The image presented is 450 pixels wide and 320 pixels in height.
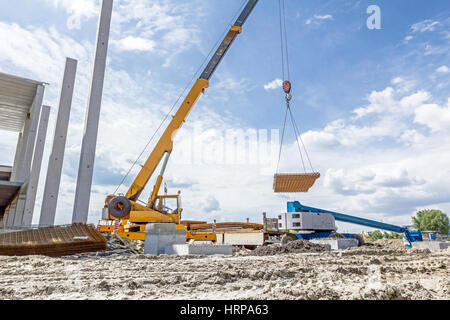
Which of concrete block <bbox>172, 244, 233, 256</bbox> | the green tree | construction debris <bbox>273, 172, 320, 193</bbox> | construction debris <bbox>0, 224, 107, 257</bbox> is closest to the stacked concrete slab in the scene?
concrete block <bbox>172, 244, 233, 256</bbox>

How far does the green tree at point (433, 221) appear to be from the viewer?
138 ft

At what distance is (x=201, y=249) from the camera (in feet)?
33.1

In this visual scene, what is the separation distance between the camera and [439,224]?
42219mm

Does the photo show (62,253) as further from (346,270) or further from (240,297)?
(346,270)

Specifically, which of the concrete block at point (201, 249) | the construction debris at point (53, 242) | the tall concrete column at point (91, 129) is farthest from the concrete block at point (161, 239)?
the tall concrete column at point (91, 129)

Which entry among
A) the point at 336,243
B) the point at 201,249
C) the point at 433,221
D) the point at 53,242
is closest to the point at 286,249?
the point at 201,249

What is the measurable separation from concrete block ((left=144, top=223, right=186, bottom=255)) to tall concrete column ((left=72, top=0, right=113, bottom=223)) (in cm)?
395

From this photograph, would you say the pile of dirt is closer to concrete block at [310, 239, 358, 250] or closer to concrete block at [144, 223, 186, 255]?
concrete block at [310, 239, 358, 250]

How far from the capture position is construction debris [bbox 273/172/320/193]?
14.2 metres

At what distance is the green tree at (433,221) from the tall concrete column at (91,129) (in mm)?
46220

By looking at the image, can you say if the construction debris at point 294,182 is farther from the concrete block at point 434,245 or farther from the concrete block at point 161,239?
the concrete block at point 434,245
